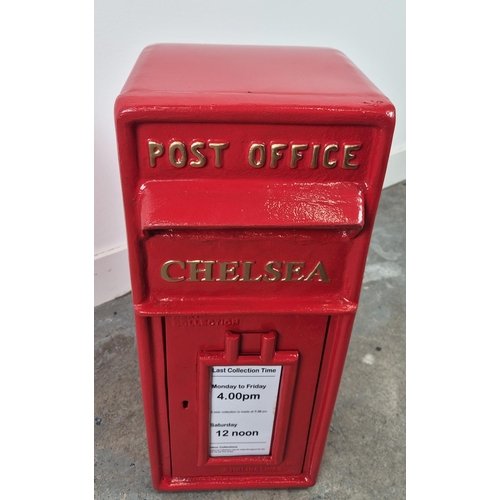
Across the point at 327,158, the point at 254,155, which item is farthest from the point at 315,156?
the point at 254,155

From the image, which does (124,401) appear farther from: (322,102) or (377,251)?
(377,251)

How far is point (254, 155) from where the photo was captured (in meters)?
0.91

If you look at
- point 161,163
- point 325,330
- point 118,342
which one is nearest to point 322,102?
point 161,163

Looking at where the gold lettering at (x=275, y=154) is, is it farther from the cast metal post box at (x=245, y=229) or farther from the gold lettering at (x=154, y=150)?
the gold lettering at (x=154, y=150)

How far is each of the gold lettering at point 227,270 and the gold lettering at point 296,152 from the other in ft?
0.87

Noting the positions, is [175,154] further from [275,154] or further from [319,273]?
[319,273]

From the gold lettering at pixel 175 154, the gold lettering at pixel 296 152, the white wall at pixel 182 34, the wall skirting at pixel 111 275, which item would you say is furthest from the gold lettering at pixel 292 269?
the wall skirting at pixel 111 275

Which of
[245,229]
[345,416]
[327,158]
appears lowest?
[345,416]

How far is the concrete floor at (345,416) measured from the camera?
1.50m

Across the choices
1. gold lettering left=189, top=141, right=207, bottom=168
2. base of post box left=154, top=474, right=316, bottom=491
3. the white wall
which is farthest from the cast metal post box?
the white wall

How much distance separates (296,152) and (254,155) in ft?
0.29

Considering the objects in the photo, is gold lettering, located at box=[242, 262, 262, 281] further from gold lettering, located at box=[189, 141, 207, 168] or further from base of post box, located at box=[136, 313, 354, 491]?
gold lettering, located at box=[189, 141, 207, 168]

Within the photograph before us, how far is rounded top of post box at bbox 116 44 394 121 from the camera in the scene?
0.87m

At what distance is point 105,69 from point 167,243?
1.11m
